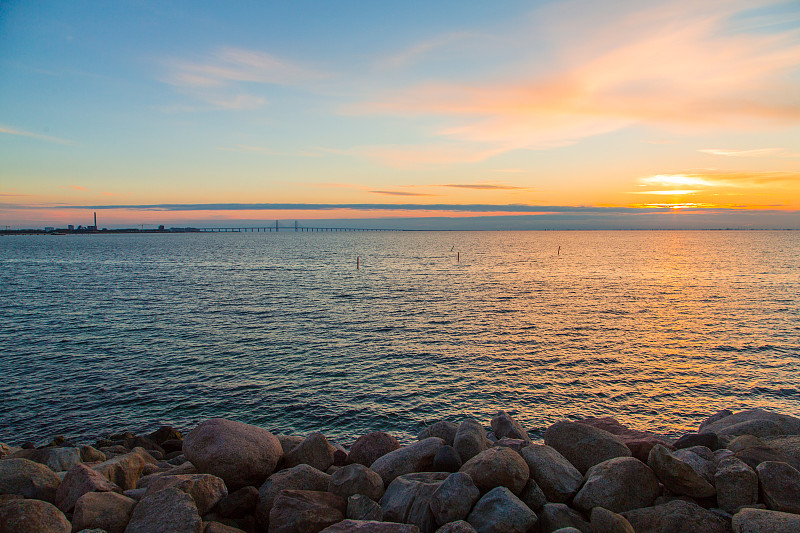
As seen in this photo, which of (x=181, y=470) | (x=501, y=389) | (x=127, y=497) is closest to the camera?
(x=127, y=497)

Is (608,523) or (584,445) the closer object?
(608,523)

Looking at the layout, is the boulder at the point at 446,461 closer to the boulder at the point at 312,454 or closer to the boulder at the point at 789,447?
the boulder at the point at 312,454

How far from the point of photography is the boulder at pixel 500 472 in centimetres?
905

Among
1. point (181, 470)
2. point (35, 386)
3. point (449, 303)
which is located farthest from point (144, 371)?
point (449, 303)

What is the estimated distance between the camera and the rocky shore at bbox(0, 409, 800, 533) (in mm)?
8094

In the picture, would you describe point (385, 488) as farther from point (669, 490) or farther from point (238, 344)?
point (238, 344)

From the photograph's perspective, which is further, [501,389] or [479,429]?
[501,389]

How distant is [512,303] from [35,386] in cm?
3985

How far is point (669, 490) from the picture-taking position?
9258 millimetres

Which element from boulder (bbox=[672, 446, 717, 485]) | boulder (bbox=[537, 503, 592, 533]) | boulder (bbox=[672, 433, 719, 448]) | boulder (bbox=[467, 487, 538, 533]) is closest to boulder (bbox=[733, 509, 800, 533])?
boulder (bbox=[672, 446, 717, 485])

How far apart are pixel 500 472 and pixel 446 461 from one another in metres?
1.89

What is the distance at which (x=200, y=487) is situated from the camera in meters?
9.12

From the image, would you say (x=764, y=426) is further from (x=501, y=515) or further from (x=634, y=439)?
(x=501, y=515)

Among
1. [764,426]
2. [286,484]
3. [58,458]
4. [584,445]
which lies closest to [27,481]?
[58,458]
